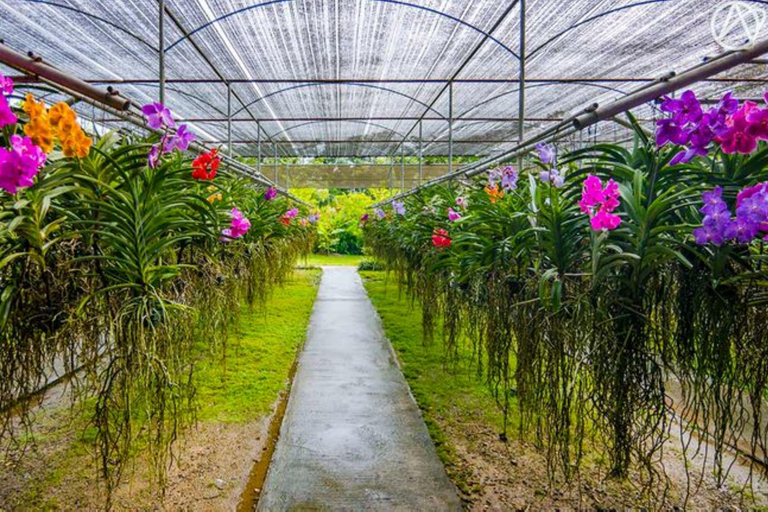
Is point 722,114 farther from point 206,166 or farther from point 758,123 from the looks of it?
point 206,166

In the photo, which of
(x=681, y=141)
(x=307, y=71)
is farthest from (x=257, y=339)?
(x=681, y=141)

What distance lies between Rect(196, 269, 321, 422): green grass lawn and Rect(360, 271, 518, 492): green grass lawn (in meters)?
0.78

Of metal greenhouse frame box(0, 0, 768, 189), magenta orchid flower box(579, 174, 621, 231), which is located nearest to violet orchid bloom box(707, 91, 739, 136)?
magenta orchid flower box(579, 174, 621, 231)

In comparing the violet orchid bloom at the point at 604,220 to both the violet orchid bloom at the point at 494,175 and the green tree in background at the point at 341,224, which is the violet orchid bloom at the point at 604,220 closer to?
the violet orchid bloom at the point at 494,175

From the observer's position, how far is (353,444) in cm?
207

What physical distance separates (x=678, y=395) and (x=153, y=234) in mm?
2886

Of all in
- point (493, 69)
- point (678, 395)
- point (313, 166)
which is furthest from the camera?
point (313, 166)

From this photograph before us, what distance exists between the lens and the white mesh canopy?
3.31 m

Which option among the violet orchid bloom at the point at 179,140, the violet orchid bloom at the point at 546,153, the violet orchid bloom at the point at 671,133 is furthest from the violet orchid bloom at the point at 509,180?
the violet orchid bloom at the point at 179,140

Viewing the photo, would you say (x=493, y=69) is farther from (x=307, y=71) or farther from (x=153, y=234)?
(x=153, y=234)

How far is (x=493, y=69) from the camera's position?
15.0ft

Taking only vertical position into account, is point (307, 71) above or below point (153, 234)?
above

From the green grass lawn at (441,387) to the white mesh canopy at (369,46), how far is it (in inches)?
69.3

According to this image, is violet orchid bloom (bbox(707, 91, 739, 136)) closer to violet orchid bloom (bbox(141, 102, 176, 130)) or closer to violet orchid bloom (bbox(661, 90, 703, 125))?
violet orchid bloom (bbox(661, 90, 703, 125))
